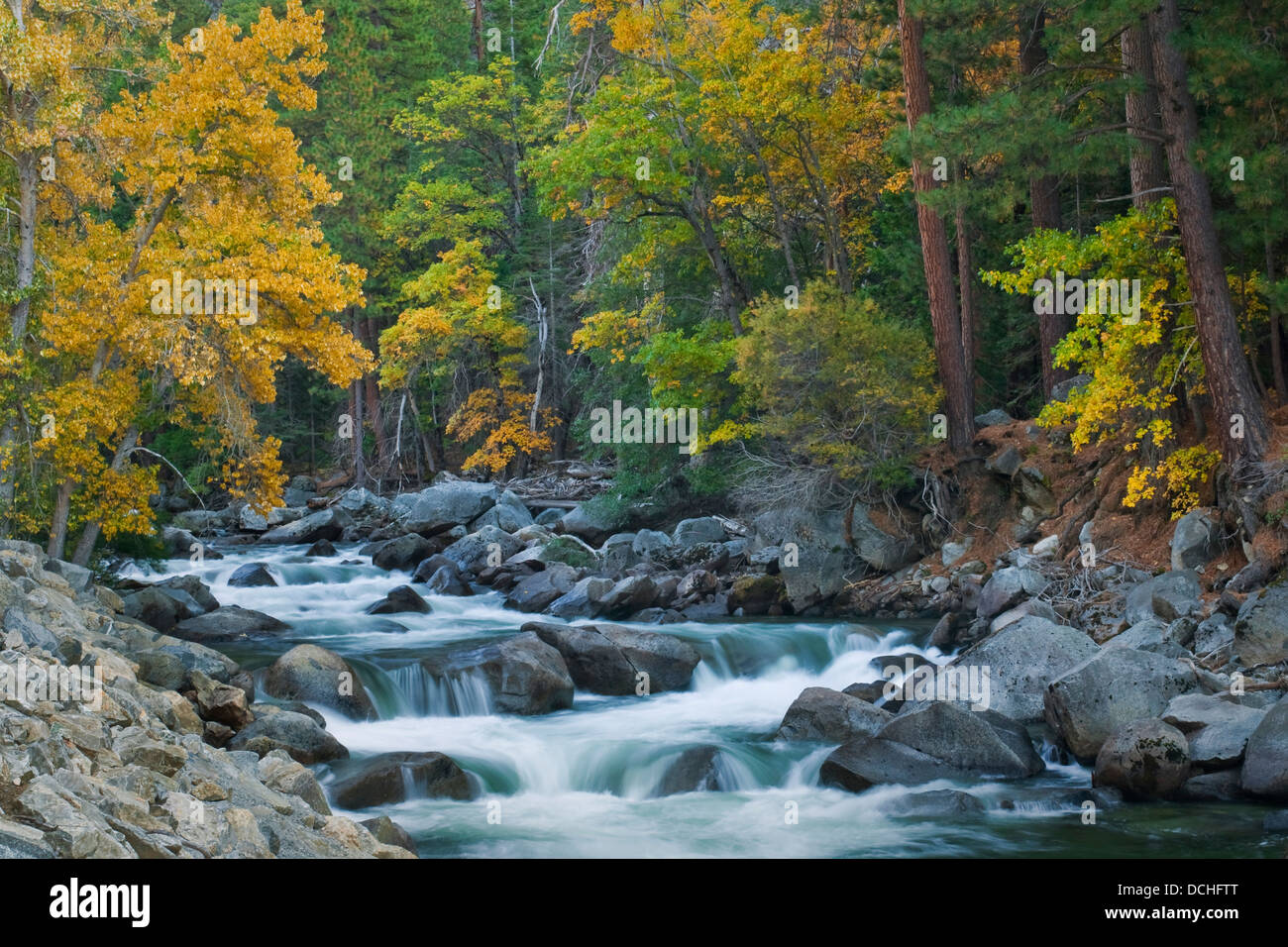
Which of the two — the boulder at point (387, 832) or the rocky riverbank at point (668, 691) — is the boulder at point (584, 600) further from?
the boulder at point (387, 832)

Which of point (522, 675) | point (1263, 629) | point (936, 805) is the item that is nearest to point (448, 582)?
point (522, 675)

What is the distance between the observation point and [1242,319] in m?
14.8

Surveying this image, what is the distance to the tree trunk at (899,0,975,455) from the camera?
18859 mm

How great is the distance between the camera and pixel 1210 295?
13.5 meters

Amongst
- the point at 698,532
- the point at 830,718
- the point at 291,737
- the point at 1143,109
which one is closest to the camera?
the point at 291,737

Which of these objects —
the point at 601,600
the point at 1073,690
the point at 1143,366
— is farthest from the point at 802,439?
the point at 1073,690

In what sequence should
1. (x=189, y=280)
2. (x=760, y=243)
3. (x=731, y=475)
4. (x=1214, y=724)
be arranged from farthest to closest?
(x=760, y=243), (x=731, y=475), (x=189, y=280), (x=1214, y=724)

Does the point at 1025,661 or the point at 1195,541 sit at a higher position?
the point at 1195,541

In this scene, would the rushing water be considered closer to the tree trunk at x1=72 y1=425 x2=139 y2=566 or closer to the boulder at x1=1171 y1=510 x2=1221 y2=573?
the tree trunk at x1=72 y1=425 x2=139 y2=566

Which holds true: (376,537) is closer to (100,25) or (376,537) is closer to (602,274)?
(602,274)

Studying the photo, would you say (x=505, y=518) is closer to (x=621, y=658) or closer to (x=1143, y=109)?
(x=621, y=658)

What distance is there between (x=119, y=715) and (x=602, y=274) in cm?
1853

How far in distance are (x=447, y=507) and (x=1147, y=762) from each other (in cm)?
2010

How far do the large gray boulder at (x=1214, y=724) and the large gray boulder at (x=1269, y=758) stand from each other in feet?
0.66
